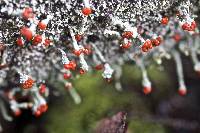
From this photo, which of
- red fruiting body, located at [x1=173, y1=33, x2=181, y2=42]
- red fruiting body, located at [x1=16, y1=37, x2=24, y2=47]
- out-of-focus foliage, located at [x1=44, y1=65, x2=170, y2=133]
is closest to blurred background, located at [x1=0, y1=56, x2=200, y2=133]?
out-of-focus foliage, located at [x1=44, y1=65, x2=170, y2=133]

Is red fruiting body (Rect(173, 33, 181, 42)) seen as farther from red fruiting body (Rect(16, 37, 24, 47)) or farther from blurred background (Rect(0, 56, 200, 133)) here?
red fruiting body (Rect(16, 37, 24, 47))

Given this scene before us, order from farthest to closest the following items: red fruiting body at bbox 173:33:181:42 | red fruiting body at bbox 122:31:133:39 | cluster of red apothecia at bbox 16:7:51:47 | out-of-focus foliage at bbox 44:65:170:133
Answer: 1. out-of-focus foliage at bbox 44:65:170:133
2. red fruiting body at bbox 173:33:181:42
3. red fruiting body at bbox 122:31:133:39
4. cluster of red apothecia at bbox 16:7:51:47

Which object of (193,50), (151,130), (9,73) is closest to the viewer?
(9,73)

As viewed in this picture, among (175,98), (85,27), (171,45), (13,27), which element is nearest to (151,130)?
(175,98)

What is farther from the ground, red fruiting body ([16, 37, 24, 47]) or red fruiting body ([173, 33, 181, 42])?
red fruiting body ([173, 33, 181, 42])

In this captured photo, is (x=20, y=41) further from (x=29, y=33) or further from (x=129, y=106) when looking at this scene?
(x=129, y=106)

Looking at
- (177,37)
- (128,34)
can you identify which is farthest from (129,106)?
(128,34)

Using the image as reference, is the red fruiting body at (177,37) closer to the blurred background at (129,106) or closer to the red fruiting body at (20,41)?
the blurred background at (129,106)

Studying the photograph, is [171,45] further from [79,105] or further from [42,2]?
[42,2]
